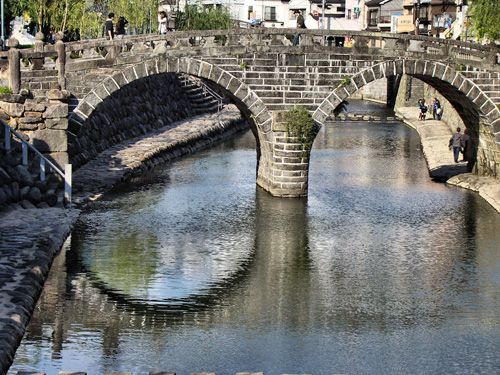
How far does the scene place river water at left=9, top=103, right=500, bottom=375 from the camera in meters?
14.7

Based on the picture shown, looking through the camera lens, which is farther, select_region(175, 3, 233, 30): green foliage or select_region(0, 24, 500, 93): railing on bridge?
select_region(175, 3, 233, 30): green foliage

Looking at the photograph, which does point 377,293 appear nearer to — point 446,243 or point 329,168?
point 446,243

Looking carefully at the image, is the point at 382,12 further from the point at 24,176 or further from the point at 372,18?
the point at 24,176

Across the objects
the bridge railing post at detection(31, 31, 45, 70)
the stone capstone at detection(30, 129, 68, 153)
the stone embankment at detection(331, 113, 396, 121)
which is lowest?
the stone embankment at detection(331, 113, 396, 121)

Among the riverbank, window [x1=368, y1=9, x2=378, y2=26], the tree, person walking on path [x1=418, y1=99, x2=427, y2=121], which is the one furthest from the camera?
window [x1=368, y1=9, x2=378, y2=26]

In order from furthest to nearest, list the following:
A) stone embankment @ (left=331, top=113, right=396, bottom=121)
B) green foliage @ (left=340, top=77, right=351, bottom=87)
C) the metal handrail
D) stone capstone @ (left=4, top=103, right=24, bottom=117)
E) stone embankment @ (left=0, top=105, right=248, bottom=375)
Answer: stone embankment @ (left=331, top=113, right=396, bottom=121) → green foliage @ (left=340, top=77, right=351, bottom=87) → stone capstone @ (left=4, top=103, right=24, bottom=117) → the metal handrail → stone embankment @ (left=0, top=105, right=248, bottom=375)

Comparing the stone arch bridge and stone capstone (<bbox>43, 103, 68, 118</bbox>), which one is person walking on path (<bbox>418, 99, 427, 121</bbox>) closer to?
the stone arch bridge

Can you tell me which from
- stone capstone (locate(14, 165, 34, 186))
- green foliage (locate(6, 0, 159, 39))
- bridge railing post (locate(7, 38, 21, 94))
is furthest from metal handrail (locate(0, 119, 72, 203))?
green foliage (locate(6, 0, 159, 39))

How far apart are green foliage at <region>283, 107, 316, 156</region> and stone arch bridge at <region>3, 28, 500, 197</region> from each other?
18 centimetres

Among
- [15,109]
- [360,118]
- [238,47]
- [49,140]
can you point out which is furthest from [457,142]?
[360,118]

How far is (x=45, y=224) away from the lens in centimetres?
2280

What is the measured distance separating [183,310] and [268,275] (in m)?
3.38

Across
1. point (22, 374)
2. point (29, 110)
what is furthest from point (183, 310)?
point (29, 110)

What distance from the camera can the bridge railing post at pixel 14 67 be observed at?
Answer: 26.7 meters
